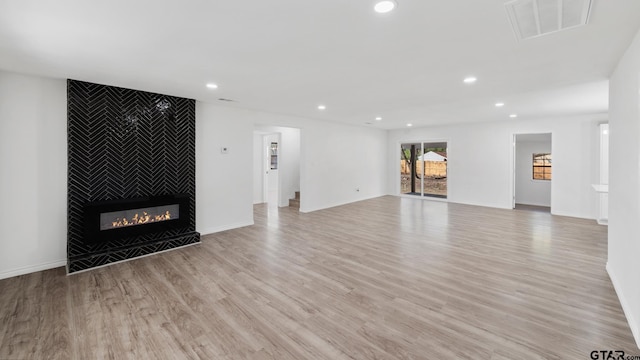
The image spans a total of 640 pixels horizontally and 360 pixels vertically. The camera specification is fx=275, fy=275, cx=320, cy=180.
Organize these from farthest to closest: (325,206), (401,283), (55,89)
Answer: (325,206) < (55,89) < (401,283)

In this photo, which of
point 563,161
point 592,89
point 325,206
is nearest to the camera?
point 592,89

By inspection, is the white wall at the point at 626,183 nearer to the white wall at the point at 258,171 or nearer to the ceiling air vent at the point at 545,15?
the ceiling air vent at the point at 545,15

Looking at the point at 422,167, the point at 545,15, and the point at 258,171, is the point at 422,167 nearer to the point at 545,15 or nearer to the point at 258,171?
the point at 258,171

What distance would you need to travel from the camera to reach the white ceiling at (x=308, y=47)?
1.86 m

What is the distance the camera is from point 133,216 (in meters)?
3.90

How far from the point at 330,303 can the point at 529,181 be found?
30.1 feet

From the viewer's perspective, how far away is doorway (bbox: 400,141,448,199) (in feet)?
29.4

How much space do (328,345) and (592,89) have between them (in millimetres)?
4977

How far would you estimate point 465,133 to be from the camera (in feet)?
26.6

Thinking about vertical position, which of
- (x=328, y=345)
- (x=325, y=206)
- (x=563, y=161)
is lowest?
(x=328, y=345)

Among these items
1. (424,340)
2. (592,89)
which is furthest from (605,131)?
(424,340)

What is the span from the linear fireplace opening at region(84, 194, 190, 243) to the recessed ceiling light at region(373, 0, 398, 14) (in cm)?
384

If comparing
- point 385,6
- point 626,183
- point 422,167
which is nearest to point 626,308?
point 626,183

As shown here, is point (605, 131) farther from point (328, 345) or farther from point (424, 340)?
point (328, 345)
